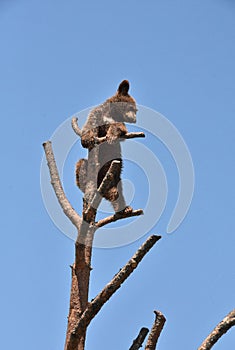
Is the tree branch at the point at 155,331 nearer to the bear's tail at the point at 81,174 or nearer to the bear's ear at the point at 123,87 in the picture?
the bear's tail at the point at 81,174

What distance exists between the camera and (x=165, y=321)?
5.57 meters

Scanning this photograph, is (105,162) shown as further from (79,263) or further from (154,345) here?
(154,345)

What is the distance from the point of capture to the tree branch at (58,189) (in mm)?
7199

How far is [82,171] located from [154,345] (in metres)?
3.78

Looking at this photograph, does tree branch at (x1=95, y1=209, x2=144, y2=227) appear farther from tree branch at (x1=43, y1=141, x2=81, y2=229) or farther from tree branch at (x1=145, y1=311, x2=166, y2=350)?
tree branch at (x1=145, y1=311, x2=166, y2=350)

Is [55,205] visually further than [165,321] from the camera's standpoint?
Yes

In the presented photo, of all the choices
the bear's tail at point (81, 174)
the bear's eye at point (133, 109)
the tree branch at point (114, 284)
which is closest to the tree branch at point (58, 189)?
the bear's tail at point (81, 174)

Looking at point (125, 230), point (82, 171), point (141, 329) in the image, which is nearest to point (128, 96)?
point (82, 171)

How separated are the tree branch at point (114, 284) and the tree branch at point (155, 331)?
602 mm

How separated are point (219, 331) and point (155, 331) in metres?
0.65

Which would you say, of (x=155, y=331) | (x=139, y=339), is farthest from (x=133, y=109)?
(x=155, y=331)

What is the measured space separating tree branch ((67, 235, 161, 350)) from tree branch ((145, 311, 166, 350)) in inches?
23.7

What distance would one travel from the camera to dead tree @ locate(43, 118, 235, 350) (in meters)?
5.19

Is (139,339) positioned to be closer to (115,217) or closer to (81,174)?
(115,217)
